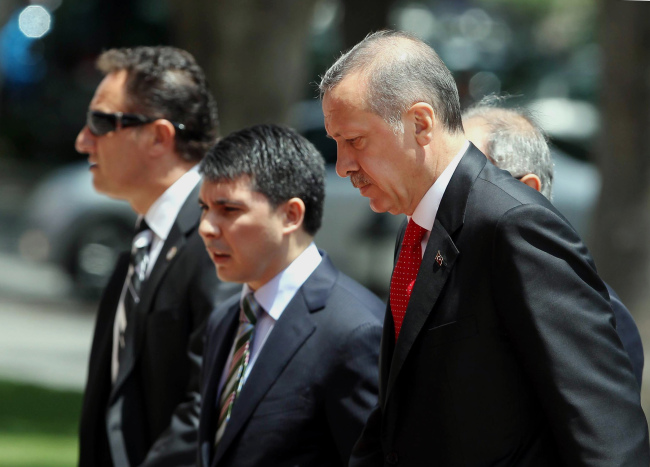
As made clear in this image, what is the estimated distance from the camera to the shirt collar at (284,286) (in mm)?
3266

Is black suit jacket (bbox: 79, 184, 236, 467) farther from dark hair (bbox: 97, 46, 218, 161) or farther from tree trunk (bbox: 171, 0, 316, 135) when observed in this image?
tree trunk (bbox: 171, 0, 316, 135)

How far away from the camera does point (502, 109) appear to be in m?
3.48

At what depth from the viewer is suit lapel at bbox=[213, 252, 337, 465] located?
306cm

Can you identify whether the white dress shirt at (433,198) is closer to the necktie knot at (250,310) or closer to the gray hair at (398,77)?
the gray hair at (398,77)

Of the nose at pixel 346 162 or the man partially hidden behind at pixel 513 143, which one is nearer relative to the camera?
the nose at pixel 346 162

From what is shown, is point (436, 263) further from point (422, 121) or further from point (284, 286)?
point (284, 286)

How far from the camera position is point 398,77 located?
7.89 ft

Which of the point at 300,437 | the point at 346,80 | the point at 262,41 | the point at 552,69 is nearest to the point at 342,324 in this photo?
the point at 300,437

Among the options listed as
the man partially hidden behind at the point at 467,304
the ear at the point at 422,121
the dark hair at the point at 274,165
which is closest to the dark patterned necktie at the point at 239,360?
the dark hair at the point at 274,165

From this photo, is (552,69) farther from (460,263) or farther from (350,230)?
(460,263)

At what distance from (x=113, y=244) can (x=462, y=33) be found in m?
24.0

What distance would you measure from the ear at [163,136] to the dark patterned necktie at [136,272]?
12.0 inches

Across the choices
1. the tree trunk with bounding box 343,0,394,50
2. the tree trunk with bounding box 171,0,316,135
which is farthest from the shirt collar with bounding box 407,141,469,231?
the tree trunk with bounding box 343,0,394,50

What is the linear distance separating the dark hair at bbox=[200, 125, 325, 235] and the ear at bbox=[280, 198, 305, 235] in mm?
25
